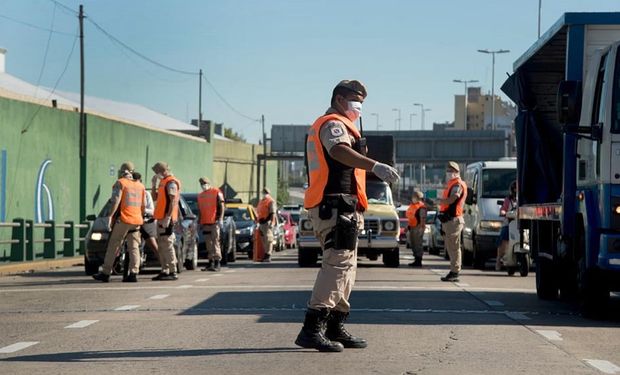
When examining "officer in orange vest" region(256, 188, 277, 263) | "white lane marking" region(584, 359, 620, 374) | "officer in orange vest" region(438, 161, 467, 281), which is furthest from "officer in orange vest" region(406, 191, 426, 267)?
"white lane marking" region(584, 359, 620, 374)

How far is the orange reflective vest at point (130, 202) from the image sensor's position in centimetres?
2203

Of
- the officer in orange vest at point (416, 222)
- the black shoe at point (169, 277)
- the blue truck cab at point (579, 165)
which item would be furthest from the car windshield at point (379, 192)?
the blue truck cab at point (579, 165)

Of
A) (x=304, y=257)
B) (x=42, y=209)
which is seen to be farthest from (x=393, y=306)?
(x=42, y=209)

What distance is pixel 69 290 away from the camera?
65.1ft

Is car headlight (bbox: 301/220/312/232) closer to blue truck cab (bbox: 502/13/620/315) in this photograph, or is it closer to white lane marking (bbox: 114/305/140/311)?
blue truck cab (bbox: 502/13/620/315)

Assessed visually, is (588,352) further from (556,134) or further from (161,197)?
(161,197)

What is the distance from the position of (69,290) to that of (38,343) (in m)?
8.12

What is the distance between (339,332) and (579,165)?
190 inches

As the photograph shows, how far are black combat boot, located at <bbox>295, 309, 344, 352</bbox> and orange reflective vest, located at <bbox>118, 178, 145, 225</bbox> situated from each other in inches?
451

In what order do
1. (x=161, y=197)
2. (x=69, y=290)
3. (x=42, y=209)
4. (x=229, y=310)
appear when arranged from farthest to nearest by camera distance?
(x=42, y=209) < (x=161, y=197) < (x=69, y=290) < (x=229, y=310)

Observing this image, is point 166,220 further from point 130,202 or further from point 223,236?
point 223,236

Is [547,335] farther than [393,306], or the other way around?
[393,306]

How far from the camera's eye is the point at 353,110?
11.4 m

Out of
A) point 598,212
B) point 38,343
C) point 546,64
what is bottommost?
point 38,343
